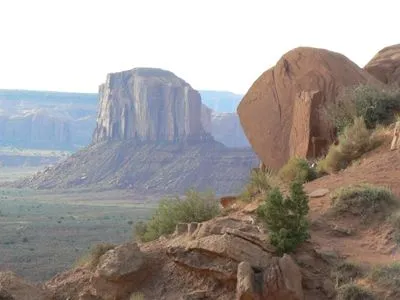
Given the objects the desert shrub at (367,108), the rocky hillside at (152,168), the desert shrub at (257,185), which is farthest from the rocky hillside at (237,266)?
the rocky hillside at (152,168)

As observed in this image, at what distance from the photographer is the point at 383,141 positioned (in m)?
17.3

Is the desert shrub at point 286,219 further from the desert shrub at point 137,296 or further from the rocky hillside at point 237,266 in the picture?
the desert shrub at point 137,296

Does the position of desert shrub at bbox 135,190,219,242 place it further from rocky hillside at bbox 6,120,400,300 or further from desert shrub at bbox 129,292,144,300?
desert shrub at bbox 129,292,144,300

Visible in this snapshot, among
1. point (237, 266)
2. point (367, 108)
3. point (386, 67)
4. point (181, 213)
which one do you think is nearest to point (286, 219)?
point (237, 266)

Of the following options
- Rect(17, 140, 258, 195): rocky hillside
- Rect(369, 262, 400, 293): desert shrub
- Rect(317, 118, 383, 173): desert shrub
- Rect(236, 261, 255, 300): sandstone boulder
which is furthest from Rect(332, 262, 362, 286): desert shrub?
Rect(17, 140, 258, 195): rocky hillside

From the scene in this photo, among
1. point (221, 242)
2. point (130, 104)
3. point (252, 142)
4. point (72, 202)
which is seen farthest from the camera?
point (130, 104)

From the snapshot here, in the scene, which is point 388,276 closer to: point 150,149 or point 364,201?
point 364,201

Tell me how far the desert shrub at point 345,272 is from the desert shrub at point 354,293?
1.14ft

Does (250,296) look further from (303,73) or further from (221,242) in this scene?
(303,73)

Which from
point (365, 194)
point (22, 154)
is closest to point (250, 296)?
point (365, 194)

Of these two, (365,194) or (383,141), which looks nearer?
(365,194)

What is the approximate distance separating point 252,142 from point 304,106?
2753 mm

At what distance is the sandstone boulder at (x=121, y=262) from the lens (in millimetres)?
11328

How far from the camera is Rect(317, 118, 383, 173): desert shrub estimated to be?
17156 mm
